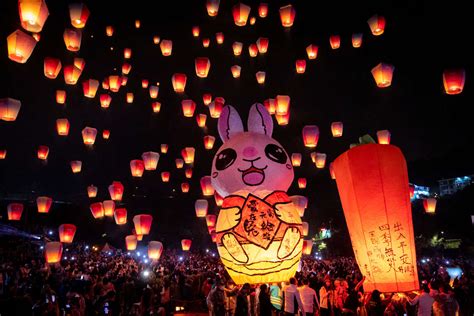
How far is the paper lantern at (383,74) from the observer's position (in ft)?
37.0

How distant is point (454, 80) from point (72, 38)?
32.9 feet

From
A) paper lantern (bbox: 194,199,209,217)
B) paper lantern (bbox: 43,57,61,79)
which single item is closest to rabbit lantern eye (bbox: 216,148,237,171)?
paper lantern (bbox: 43,57,61,79)

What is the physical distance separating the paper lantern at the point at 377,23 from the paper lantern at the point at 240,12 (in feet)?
13.3

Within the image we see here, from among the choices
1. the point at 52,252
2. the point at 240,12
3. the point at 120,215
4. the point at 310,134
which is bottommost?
the point at 52,252

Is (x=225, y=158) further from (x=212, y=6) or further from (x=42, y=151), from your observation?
(x=42, y=151)

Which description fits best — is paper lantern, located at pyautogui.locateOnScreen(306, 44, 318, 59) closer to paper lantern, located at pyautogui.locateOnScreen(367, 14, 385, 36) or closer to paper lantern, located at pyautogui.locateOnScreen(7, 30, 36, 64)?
paper lantern, located at pyautogui.locateOnScreen(367, 14, 385, 36)

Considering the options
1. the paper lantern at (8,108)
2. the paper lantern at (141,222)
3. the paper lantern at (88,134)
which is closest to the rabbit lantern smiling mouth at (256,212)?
the paper lantern at (141,222)

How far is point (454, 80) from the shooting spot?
999cm

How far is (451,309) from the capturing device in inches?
266

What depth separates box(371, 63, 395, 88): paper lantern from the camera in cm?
1128

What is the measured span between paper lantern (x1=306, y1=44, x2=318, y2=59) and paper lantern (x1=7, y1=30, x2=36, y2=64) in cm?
984

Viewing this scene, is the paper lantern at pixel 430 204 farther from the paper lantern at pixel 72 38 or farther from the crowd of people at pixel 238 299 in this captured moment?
the paper lantern at pixel 72 38

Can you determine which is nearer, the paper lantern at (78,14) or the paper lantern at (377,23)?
the paper lantern at (78,14)

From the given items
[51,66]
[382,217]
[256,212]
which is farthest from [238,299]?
[51,66]
